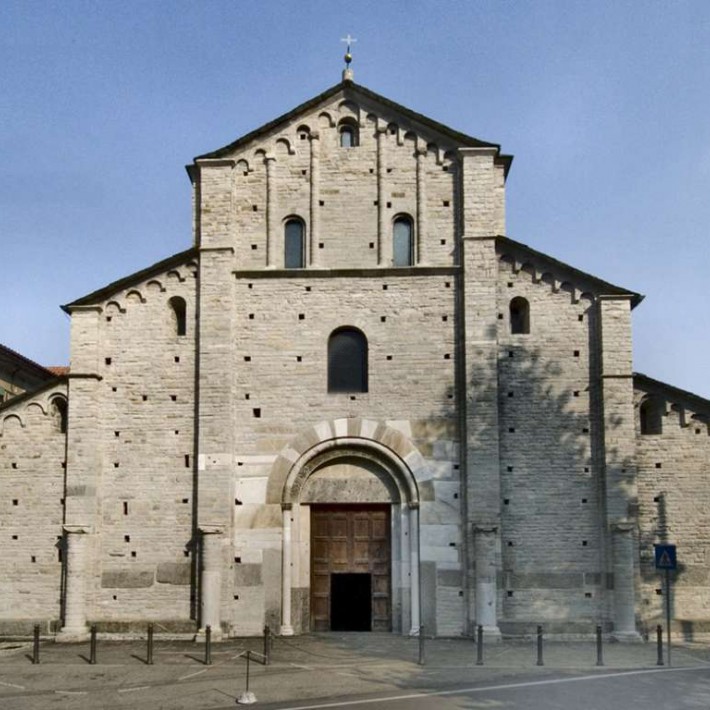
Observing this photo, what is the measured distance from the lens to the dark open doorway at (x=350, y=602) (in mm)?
21297

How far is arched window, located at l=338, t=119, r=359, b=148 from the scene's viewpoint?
23.0 meters

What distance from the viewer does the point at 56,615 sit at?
2128cm

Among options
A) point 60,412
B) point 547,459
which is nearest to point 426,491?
point 547,459

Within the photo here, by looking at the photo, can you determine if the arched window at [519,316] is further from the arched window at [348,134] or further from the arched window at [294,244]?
the arched window at [348,134]

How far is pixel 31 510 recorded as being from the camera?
71.5 feet

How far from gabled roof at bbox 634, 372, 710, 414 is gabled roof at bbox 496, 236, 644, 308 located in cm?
175

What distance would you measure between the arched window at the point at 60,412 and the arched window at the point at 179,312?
122 inches

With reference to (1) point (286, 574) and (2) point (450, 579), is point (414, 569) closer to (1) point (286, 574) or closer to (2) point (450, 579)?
(2) point (450, 579)

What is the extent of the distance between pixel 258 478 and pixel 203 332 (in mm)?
3523

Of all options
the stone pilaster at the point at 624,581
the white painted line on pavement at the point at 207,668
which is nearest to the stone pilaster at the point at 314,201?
the white painted line on pavement at the point at 207,668

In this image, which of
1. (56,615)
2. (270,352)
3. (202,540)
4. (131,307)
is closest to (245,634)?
(202,540)

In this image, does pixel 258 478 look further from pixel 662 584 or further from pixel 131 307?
pixel 662 584

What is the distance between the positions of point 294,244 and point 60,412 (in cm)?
669

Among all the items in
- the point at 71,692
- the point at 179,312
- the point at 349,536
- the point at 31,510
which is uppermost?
the point at 179,312
